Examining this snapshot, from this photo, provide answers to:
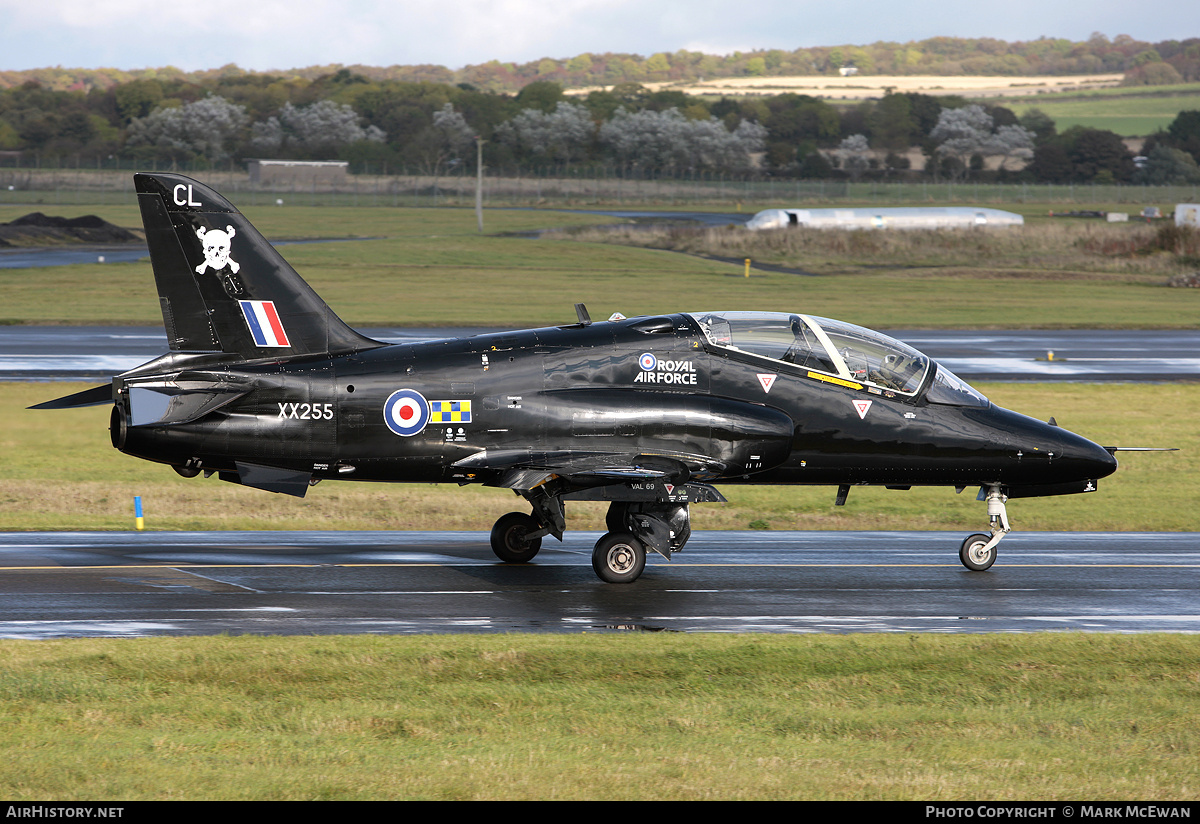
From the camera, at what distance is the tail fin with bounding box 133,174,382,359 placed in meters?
16.4

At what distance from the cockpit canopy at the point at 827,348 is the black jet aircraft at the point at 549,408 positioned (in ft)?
0.09

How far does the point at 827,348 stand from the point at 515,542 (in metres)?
5.22

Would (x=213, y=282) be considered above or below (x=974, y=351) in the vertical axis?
above

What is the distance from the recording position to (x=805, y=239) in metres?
97.4

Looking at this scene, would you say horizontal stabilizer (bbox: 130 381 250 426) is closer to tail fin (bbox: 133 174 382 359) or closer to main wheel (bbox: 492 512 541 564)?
tail fin (bbox: 133 174 382 359)

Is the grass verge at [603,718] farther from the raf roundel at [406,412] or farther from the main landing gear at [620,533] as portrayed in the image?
the raf roundel at [406,412]

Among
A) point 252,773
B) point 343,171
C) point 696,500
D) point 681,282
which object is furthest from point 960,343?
point 343,171

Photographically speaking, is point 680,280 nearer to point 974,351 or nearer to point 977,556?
point 974,351

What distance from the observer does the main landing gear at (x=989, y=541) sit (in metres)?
17.8

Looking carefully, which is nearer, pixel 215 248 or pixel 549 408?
pixel 215 248

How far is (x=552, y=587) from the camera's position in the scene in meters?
16.0

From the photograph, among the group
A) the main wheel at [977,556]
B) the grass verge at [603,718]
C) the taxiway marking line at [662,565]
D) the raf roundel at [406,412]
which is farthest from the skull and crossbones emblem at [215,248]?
the main wheel at [977,556]

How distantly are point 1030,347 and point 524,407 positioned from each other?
3676 centimetres

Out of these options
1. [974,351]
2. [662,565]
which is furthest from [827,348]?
[974,351]
